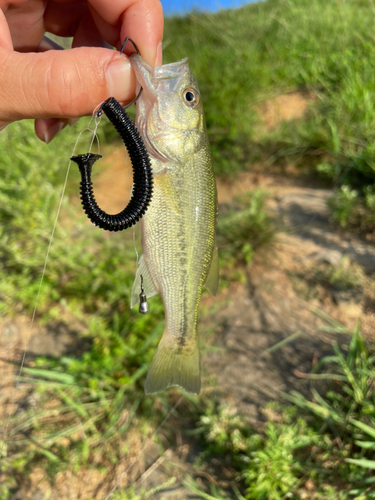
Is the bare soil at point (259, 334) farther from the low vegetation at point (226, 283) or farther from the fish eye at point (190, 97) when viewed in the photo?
the fish eye at point (190, 97)

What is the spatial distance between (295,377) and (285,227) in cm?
188

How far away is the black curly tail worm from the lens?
1.16 metres

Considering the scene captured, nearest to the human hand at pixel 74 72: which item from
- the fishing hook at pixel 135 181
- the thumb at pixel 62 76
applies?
the thumb at pixel 62 76

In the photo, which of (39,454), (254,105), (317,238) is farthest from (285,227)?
(39,454)

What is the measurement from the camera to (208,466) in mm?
2443

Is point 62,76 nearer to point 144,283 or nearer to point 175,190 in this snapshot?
point 175,190

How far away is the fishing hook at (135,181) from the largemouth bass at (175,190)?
20 cm

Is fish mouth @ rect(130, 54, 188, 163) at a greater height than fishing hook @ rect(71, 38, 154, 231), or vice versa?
fish mouth @ rect(130, 54, 188, 163)

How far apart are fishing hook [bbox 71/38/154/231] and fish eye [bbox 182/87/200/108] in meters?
0.39

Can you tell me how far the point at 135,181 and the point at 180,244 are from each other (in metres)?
0.38

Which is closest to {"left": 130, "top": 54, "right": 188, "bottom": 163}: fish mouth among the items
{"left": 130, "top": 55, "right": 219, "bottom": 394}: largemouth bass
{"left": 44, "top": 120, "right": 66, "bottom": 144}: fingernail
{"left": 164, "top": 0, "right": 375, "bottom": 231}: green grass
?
{"left": 130, "top": 55, "right": 219, "bottom": 394}: largemouth bass

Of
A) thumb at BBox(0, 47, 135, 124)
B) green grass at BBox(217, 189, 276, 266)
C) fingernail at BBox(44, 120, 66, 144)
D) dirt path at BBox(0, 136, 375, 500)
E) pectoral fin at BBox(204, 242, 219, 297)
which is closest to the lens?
thumb at BBox(0, 47, 135, 124)

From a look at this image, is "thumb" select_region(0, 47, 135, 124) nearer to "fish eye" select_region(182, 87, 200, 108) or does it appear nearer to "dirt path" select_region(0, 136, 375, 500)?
"fish eye" select_region(182, 87, 200, 108)

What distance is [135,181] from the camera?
48.7 inches
